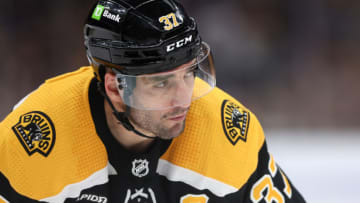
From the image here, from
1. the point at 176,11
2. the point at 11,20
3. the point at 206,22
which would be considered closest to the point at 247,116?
the point at 176,11

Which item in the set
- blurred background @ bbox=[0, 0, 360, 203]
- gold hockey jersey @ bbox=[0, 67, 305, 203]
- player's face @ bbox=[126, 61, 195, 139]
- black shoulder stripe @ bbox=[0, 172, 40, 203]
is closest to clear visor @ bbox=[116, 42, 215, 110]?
player's face @ bbox=[126, 61, 195, 139]

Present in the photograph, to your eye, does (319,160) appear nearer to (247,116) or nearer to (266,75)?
(266,75)

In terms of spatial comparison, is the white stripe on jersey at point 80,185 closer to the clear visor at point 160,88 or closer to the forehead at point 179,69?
the clear visor at point 160,88

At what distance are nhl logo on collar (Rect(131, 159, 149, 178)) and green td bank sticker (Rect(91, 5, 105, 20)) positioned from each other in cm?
48

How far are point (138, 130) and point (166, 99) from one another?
0.17 m

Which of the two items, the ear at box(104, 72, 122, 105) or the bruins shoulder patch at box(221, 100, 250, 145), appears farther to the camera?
the bruins shoulder patch at box(221, 100, 250, 145)

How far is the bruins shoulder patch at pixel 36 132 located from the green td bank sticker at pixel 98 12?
34cm

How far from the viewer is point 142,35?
1.59 meters

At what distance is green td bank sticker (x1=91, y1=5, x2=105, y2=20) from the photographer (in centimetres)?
166

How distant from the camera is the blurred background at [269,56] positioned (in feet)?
11.8

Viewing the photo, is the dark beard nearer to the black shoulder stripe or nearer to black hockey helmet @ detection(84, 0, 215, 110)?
black hockey helmet @ detection(84, 0, 215, 110)

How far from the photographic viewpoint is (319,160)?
3.33m

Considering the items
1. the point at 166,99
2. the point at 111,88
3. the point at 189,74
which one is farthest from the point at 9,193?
the point at 189,74

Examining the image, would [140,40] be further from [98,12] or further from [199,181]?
[199,181]
